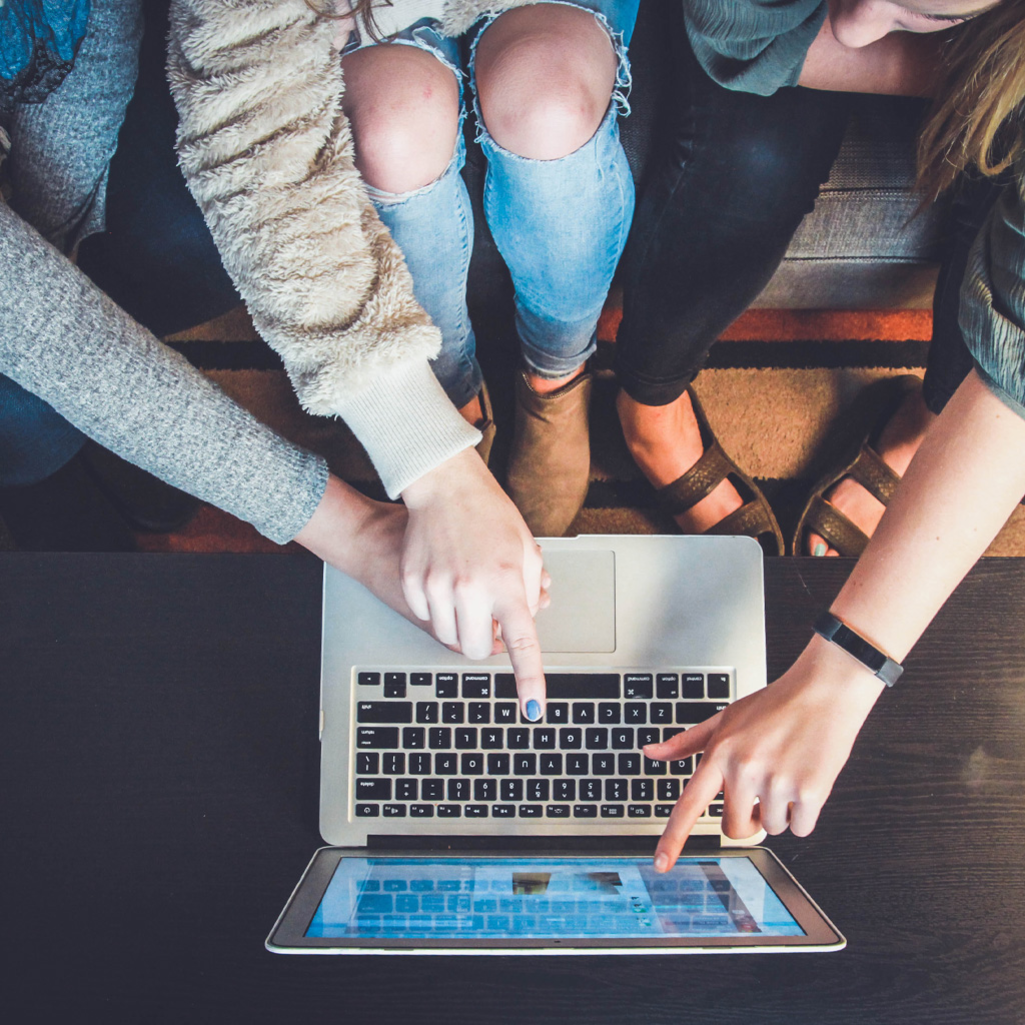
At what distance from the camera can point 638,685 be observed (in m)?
0.61

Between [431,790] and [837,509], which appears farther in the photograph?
[837,509]

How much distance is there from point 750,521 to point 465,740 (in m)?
0.62

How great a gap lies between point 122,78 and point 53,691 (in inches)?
24.1

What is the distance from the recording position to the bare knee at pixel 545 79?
0.64m

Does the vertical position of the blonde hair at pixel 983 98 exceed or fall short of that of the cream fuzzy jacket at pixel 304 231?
it exceeds it

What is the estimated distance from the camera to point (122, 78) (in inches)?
28.4

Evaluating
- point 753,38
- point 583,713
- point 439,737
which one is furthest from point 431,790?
point 753,38

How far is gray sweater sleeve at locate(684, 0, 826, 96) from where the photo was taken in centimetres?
65

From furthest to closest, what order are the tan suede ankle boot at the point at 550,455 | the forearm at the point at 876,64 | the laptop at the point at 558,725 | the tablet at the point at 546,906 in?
the tan suede ankle boot at the point at 550,455 → the forearm at the point at 876,64 → the laptop at the point at 558,725 → the tablet at the point at 546,906

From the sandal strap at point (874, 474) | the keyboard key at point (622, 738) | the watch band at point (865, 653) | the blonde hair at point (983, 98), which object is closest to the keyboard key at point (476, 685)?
the keyboard key at point (622, 738)

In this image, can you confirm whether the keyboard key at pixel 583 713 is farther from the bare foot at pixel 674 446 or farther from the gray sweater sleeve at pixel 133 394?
the bare foot at pixel 674 446

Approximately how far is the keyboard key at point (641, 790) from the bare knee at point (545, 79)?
1.89 ft

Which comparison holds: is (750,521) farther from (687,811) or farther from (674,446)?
(687,811)

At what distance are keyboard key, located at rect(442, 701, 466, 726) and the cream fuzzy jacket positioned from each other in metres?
0.19
